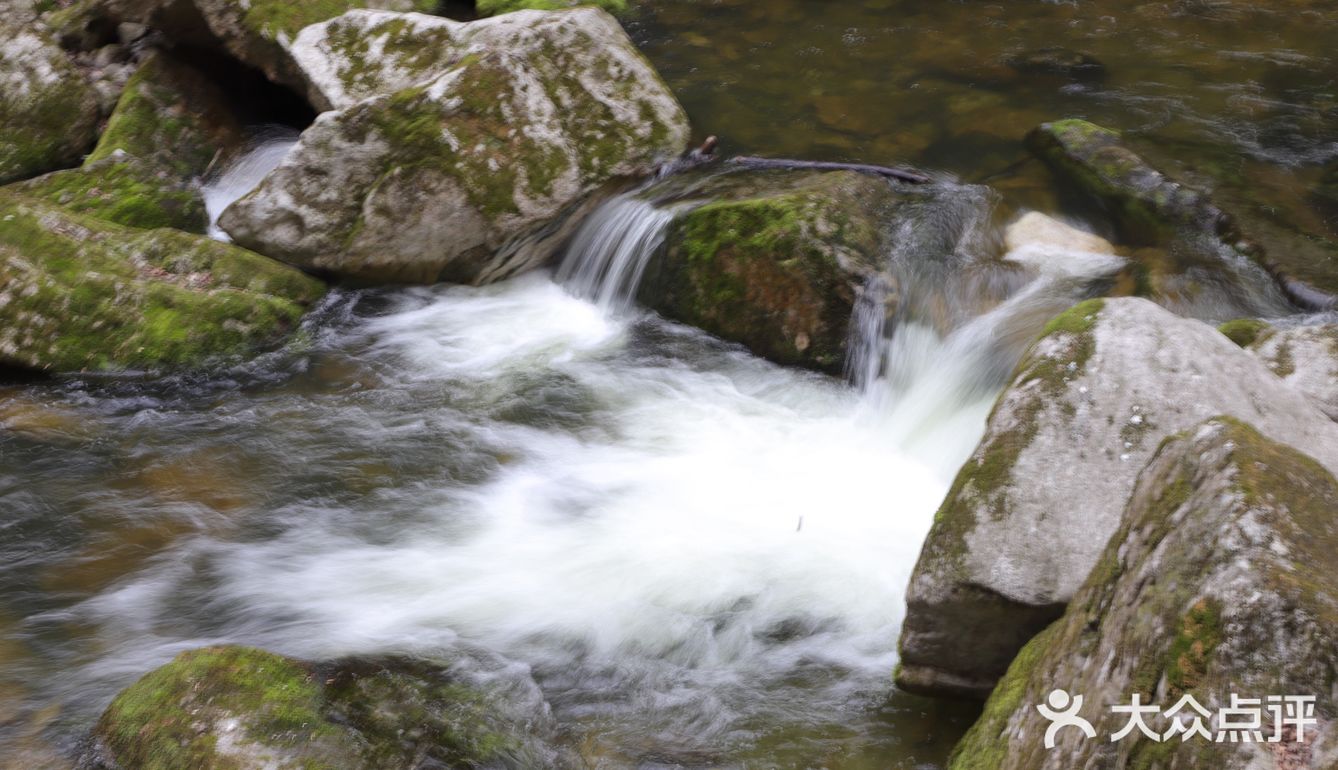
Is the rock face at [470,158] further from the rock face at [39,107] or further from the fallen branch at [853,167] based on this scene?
the rock face at [39,107]

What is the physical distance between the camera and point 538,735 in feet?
14.0

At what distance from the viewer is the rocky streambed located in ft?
12.6

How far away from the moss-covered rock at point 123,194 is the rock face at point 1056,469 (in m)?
7.22

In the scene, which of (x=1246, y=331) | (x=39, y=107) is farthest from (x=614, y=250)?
(x=39, y=107)

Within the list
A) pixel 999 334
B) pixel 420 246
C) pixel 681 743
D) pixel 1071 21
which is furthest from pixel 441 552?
pixel 1071 21

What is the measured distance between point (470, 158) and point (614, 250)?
1.29 metres

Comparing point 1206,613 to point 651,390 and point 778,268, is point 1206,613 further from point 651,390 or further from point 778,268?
point 651,390

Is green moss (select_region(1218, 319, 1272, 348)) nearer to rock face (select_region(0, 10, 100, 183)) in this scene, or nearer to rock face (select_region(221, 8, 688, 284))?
rock face (select_region(221, 8, 688, 284))

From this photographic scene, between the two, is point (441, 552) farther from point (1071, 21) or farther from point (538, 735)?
point (1071, 21)

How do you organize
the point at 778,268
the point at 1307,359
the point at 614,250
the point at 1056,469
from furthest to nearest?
1. the point at 614,250
2. the point at 778,268
3. the point at 1307,359
4. the point at 1056,469

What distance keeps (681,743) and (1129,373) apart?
239 cm

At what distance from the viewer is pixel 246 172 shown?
31.2 ft

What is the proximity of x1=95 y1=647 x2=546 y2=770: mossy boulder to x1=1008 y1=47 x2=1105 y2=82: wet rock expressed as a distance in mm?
8789

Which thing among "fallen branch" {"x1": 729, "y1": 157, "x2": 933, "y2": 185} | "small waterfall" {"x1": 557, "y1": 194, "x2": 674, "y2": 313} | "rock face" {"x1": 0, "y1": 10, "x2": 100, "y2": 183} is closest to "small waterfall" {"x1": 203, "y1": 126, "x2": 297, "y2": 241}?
"rock face" {"x1": 0, "y1": 10, "x2": 100, "y2": 183}
